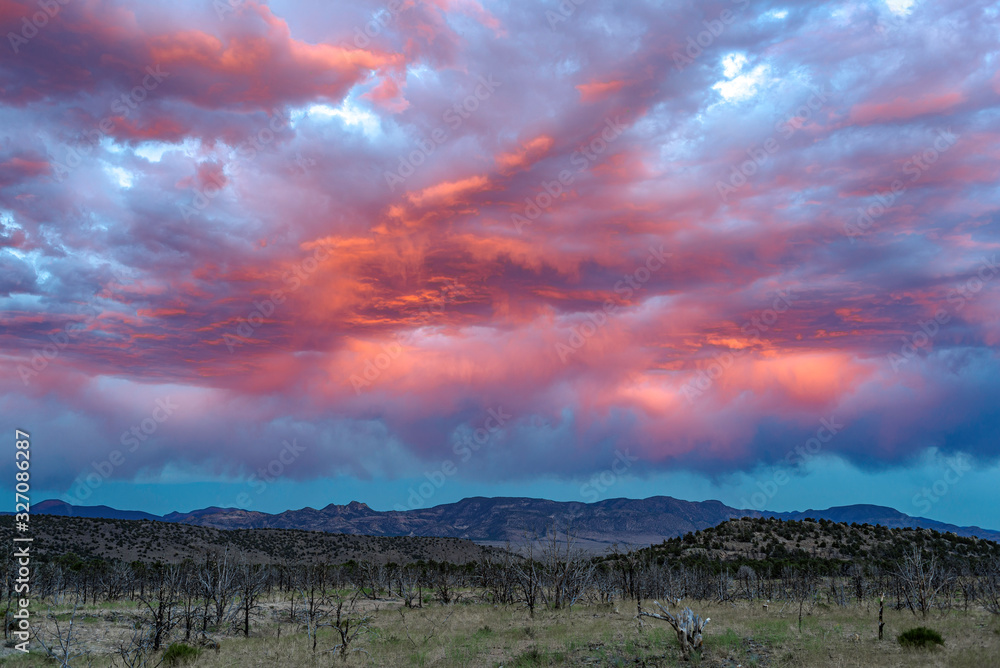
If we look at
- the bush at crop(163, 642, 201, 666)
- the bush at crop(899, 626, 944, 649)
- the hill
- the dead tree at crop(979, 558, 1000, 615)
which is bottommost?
the hill

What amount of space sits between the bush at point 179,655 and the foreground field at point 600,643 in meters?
0.67

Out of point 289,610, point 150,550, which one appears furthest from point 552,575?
point 150,550

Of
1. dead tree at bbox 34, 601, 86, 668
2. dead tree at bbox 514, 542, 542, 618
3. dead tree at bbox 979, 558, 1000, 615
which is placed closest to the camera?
dead tree at bbox 34, 601, 86, 668

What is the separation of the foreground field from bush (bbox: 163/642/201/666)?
67 cm

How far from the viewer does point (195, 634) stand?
109 feet

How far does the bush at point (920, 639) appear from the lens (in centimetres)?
2048

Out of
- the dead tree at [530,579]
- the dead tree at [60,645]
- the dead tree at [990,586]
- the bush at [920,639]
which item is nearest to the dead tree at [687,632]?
the bush at [920,639]

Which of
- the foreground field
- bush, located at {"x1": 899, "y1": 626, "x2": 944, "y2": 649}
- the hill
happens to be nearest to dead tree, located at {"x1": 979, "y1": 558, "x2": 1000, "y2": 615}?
the foreground field

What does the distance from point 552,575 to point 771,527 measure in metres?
62.9

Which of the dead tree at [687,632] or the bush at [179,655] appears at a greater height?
the dead tree at [687,632]

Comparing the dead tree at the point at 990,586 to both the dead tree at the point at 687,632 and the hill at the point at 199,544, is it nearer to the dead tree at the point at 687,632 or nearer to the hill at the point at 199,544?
the dead tree at the point at 687,632

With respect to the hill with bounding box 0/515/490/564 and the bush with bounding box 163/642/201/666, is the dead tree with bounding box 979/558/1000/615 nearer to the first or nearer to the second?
the bush with bounding box 163/642/201/666

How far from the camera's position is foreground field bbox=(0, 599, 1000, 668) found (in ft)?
65.5

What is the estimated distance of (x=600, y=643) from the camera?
23203 millimetres
